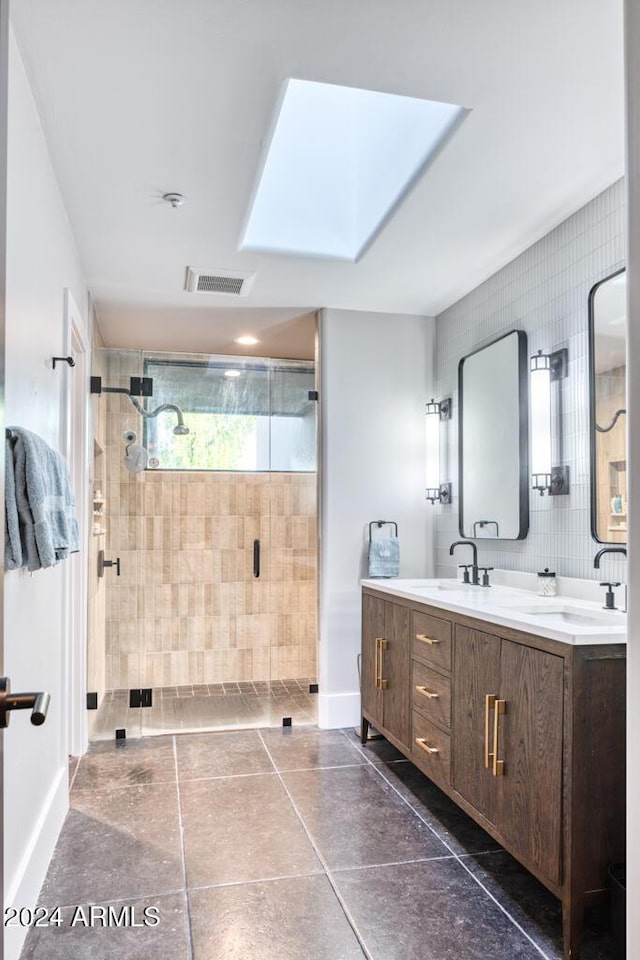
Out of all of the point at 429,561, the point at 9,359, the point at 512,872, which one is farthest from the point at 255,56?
the point at 429,561

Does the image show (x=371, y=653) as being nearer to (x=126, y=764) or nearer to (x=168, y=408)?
(x=126, y=764)

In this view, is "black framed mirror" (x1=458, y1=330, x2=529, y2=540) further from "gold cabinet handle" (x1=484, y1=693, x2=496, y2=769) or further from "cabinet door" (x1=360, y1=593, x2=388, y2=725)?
"gold cabinet handle" (x1=484, y1=693, x2=496, y2=769)

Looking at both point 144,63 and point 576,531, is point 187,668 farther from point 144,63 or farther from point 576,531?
point 144,63

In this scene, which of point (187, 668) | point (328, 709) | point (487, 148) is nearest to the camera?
point (487, 148)

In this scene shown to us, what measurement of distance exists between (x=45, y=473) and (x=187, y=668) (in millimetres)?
2746

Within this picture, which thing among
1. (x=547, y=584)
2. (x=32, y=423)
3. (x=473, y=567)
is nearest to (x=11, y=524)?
(x=32, y=423)

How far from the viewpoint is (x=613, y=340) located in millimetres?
2508

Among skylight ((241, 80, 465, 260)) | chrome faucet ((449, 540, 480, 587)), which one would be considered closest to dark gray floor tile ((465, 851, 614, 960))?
chrome faucet ((449, 540, 480, 587))

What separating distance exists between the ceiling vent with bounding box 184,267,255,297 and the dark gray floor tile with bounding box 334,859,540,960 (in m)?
2.62

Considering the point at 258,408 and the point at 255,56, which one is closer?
the point at 255,56

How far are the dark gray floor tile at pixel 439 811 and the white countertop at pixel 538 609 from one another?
819 mm

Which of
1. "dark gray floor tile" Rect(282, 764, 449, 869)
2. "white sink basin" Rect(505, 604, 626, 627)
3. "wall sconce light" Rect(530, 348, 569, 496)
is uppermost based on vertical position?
"wall sconce light" Rect(530, 348, 569, 496)

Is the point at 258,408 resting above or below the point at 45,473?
above

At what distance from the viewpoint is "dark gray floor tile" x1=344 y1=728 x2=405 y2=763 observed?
343cm
